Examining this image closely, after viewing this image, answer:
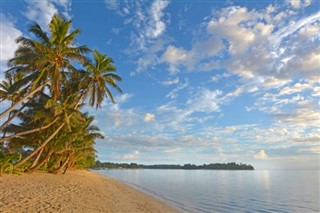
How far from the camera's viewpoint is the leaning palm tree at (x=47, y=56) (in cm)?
2045

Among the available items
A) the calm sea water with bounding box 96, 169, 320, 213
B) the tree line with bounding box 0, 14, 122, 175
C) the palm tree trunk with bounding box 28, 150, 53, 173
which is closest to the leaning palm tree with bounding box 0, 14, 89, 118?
the tree line with bounding box 0, 14, 122, 175

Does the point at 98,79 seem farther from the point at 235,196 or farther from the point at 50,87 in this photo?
the point at 235,196

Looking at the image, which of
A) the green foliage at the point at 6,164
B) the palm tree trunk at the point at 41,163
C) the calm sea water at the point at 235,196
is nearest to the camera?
the green foliage at the point at 6,164

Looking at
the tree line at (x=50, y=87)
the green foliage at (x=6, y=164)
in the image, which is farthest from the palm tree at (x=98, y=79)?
the green foliage at (x=6, y=164)

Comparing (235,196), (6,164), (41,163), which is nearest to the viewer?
(6,164)

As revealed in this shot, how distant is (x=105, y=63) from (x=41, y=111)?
7076mm

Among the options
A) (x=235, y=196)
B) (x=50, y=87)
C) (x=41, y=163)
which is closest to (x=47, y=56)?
(x=50, y=87)

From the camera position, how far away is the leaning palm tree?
20453 millimetres

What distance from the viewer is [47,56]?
20188 millimetres

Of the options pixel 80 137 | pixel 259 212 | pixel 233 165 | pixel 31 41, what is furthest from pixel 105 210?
pixel 233 165

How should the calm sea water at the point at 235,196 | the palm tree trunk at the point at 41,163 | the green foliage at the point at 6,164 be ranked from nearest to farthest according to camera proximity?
the green foliage at the point at 6,164
the calm sea water at the point at 235,196
the palm tree trunk at the point at 41,163

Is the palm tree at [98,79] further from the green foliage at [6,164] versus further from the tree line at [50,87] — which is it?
the green foliage at [6,164]

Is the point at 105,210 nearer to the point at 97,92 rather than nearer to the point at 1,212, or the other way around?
the point at 1,212

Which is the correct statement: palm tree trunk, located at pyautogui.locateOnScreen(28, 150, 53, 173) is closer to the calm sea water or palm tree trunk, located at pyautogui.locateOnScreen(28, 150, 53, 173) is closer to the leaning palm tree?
the leaning palm tree
